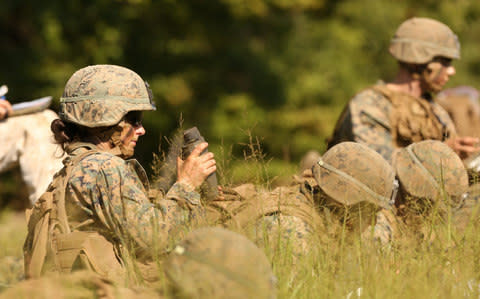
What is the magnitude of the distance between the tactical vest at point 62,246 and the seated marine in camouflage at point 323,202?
734 mm

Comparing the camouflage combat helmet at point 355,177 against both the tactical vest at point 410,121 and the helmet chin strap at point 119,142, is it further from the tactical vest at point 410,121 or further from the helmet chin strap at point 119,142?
the tactical vest at point 410,121

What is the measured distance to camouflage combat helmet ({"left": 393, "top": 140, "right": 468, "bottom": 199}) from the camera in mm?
4996

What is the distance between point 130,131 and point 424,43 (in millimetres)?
3751

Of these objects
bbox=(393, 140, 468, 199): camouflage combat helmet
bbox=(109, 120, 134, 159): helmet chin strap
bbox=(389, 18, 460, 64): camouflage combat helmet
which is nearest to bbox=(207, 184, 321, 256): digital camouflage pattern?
bbox=(109, 120, 134, 159): helmet chin strap

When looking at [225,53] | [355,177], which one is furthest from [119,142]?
[225,53]

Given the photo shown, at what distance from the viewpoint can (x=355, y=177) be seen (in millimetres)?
4570

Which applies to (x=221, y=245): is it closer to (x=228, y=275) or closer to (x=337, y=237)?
(x=228, y=275)

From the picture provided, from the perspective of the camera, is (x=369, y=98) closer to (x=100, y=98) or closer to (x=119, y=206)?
(x=100, y=98)

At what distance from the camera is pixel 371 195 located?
14.9ft

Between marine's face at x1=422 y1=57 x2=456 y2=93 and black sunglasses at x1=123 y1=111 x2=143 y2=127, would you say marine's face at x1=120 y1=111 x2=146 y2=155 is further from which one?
marine's face at x1=422 y1=57 x2=456 y2=93

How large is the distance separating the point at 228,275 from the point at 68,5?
1071 cm

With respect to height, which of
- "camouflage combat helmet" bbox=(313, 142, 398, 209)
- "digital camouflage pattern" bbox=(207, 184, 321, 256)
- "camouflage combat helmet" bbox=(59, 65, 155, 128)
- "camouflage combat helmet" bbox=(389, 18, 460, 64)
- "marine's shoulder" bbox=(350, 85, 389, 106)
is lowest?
"marine's shoulder" bbox=(350, 85, 389, 106)

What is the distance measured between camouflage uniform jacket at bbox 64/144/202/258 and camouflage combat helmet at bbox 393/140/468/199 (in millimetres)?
1636

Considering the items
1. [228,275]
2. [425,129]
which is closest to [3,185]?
[425,129]
